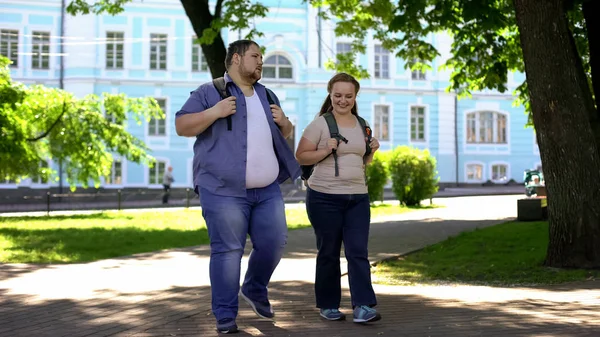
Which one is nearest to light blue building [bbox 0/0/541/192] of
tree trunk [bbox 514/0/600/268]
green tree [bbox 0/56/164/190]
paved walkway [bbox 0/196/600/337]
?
green tree [bbox 0/56/164/190]

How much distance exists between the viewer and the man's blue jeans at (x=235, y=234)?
20.7 feet

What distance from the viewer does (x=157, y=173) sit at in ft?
142

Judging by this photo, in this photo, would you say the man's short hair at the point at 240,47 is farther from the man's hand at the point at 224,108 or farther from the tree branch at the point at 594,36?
the tree branch at the point at 594,36

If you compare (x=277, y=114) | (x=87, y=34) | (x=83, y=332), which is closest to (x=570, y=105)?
(x=277, y=114)

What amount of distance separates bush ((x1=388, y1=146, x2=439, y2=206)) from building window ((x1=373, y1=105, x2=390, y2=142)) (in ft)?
51.7

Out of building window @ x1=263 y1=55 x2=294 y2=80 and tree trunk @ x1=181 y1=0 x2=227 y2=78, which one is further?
building window @ x1=263 y1=55 x2=294 y2=80

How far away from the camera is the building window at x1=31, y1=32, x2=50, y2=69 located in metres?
42.7

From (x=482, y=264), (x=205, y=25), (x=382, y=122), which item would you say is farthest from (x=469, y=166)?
(x=482, y=264)

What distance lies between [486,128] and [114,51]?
1926cm

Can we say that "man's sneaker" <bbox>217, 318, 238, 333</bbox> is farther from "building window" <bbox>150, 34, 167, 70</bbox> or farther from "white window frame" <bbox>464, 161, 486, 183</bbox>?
"white window frame" <bbox>464, 161, 486, 183</bbox>

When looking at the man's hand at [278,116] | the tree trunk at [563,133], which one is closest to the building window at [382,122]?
the tree trunk at [563,133]

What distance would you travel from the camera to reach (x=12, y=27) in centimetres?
4266

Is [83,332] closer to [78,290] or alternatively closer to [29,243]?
[78,290]

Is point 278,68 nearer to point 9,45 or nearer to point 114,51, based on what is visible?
point 114,51
